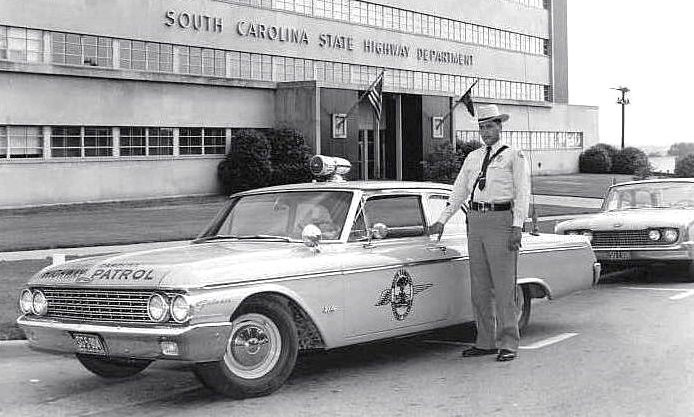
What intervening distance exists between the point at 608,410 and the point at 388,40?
45170 millimetres

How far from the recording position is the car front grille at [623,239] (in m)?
13.1

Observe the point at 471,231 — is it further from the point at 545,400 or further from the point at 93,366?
the point at 93,366

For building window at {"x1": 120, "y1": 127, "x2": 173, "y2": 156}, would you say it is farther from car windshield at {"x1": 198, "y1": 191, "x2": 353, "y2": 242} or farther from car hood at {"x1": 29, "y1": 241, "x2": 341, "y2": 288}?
car hood at {"x1": 29, "y1": 241, "x2": 341, "y2": 288}

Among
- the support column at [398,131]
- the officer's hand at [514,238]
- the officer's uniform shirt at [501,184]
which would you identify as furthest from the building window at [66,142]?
the officer's hand at [514,238]

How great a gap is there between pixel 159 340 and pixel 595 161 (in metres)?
58.3

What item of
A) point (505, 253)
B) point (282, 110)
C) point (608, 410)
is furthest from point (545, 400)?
point (282, 110)

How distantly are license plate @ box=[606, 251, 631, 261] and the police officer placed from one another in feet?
18.4

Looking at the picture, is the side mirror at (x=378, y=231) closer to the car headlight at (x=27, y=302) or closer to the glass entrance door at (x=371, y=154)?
the car headlight at (x=27, y=302)

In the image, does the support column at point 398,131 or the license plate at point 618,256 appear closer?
the license plate at point 618,256

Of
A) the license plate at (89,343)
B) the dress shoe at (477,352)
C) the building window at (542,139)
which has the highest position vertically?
the building window at (542,139)

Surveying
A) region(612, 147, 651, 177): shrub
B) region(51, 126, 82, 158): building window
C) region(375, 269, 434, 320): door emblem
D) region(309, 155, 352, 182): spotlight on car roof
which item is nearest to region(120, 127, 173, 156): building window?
region(51, 126, 82, 158): building window

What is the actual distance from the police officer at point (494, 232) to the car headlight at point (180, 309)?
108 inches

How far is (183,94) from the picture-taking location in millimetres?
36031

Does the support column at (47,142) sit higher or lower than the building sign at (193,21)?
lower
